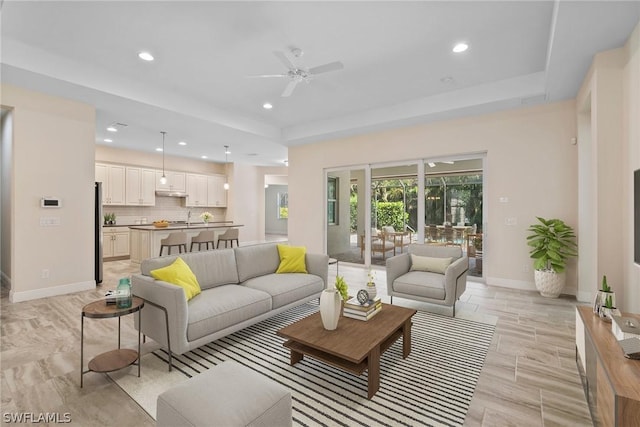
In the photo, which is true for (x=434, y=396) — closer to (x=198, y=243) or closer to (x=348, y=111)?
(x=348, y=111)

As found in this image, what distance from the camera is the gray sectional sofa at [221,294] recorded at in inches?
94.7

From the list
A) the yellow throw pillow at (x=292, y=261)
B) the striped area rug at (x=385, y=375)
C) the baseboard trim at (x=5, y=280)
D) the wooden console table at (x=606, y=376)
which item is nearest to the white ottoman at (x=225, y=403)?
the striped area rug at (x=385, y=375)

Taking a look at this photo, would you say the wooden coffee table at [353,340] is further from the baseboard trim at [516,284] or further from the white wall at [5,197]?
the white wall at [5,197]

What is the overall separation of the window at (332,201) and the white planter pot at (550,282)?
4061 millimetres

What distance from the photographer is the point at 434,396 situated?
6.88 ft

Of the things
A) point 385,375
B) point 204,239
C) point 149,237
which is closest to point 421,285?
point 385,375

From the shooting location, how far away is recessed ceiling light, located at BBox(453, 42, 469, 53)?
3.53 m

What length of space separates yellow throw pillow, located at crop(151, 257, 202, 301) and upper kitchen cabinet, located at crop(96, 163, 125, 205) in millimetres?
6411

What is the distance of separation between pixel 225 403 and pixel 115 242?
8.01 metres

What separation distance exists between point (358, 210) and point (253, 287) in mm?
3934

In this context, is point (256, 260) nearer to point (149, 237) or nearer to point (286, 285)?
point (286, 285)

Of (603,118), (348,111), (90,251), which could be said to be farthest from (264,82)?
(603,118)

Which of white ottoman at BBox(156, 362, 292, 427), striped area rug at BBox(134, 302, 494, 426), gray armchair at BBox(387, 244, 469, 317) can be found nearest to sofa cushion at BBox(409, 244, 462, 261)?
gray armchair at BBox(387, 244, 469, 317)

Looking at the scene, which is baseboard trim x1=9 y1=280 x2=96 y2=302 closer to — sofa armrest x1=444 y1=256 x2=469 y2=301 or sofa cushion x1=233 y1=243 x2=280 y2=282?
sofa cushion x1=233 y1=243 x2=280 y2=282
